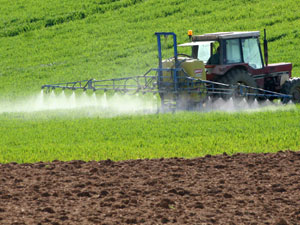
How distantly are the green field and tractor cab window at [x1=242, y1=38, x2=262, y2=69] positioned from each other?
2.57 meters

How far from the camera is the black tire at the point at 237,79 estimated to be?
56.5 ft

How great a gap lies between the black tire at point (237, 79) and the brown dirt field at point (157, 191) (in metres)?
6.19

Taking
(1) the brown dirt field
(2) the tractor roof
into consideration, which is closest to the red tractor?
(2) the tractor roof

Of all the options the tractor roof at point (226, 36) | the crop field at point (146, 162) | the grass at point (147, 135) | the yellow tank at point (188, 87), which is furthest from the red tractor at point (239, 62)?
the grass at point (147, 135)

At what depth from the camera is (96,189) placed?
9164mm

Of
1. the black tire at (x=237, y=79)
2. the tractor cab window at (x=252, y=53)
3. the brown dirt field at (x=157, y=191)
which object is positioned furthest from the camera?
the tractor cab window at (x=252, y=53)

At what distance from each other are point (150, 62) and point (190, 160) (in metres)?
19.8

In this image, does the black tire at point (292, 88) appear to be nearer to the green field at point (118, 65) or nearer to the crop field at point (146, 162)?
the crop field at point (146, 162)

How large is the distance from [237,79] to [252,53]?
3.99 ft

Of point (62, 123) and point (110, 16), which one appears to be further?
point (110, 16)

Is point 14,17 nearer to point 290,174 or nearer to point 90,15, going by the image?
point 90,15

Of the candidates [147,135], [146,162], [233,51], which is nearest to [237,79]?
[233,51]

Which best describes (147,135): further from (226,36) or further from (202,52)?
(202,52)

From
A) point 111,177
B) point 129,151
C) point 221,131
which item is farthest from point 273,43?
point 111,177
